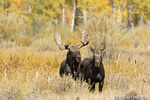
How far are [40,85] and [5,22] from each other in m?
13.2

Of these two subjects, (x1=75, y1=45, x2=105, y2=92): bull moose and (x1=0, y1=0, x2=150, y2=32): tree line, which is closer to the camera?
(x1=75, y1=45, x2=105, y2=92): bull moose

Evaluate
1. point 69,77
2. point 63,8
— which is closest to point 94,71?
point 69,77

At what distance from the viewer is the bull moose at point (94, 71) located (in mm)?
6117

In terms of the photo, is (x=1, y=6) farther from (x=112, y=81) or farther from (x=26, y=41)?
(x=112, y=81)

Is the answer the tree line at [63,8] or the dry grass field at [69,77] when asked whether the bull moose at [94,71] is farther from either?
the tree line at [63,8]

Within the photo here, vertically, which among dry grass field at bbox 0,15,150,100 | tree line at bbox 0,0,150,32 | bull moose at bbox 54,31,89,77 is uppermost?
tree line at bbox 0,0,150,32

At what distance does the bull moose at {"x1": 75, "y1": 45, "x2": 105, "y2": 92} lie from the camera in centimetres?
612

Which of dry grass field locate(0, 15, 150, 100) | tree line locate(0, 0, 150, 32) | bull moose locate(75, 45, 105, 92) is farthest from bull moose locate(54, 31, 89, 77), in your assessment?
tree line locate(0, 0, 150, 32)

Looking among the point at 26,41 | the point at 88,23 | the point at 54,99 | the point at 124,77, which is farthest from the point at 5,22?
the point at 54,99

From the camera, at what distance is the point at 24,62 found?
952 centimetres

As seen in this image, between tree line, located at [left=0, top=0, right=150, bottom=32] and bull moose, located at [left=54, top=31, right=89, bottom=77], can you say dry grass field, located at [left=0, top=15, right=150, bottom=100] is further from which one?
tree line, located at [left=0, top=0, right=150, bottom=32]

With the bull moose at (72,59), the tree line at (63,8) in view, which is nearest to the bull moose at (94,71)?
the bull moose at (72,59)

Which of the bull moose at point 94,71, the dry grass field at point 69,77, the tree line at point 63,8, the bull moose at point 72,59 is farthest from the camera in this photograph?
the tree line at point 63,8

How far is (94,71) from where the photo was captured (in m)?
6.46
